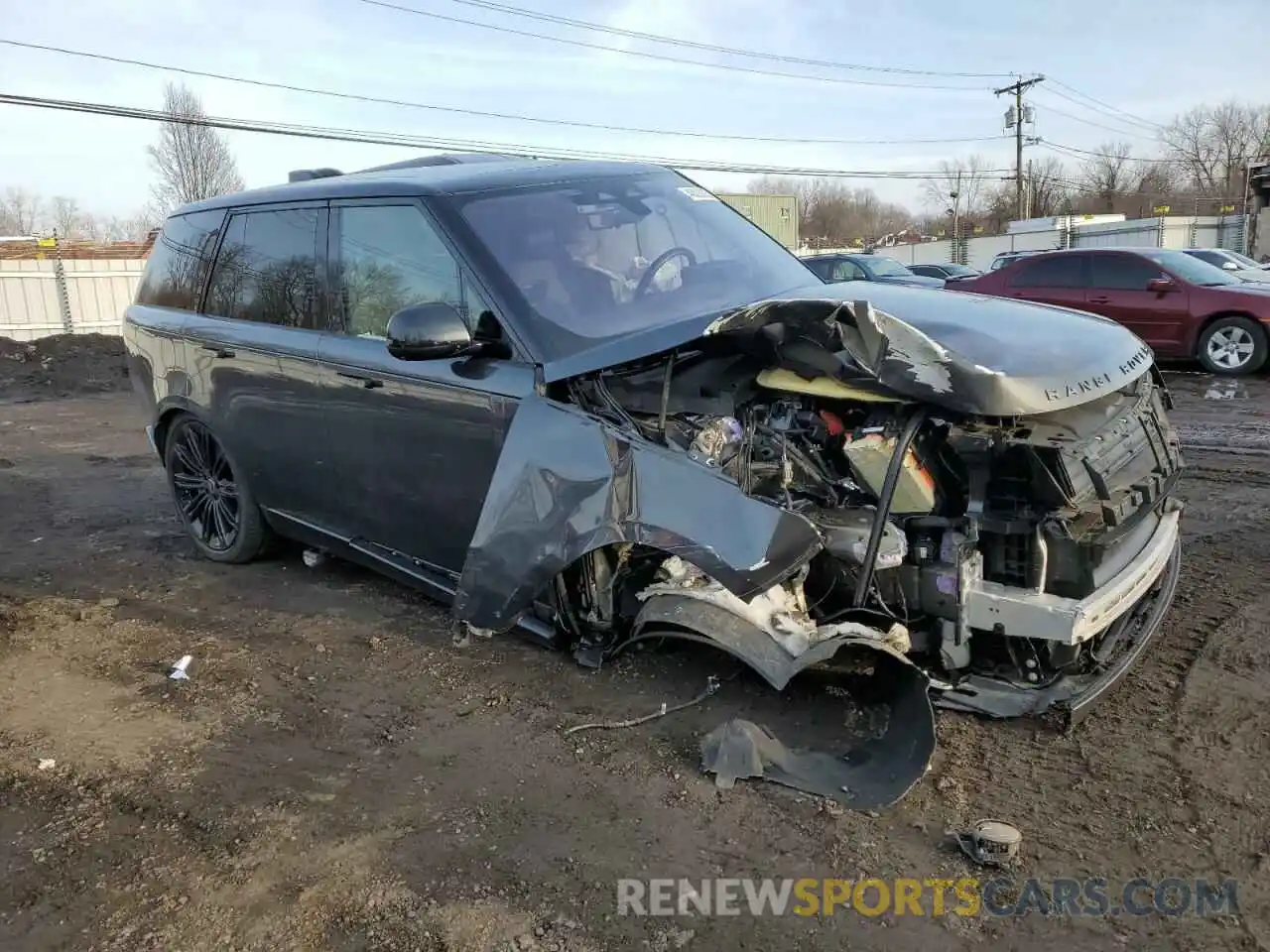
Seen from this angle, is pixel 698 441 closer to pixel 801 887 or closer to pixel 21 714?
pixel 801 887

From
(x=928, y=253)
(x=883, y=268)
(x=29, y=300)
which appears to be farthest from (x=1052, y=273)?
(x=928, y=253)

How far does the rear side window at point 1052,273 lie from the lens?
12.2 meters

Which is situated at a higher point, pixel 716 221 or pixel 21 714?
pixel 716 221

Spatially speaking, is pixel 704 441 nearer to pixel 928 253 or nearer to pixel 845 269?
pixel 845 269

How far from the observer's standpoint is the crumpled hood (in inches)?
112

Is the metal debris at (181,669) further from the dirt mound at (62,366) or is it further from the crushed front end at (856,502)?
the dirt mound at (62,366)

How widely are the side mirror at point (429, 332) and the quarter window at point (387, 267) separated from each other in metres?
0.22

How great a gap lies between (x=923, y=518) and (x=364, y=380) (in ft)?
7.75

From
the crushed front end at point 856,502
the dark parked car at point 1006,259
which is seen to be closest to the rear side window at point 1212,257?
the dark parked car at point 1006,259

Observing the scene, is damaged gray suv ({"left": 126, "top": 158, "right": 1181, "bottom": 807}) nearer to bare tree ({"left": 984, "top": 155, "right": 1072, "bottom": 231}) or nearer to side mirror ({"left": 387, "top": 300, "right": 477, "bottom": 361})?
side mirror ({"left": 387, "top": 300, "right": 477, "bottom": 361})

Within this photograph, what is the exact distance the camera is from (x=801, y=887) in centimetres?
247

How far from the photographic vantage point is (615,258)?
3902mm

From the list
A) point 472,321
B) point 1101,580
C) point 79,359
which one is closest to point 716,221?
point 472,321

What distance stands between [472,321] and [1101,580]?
2.42m
